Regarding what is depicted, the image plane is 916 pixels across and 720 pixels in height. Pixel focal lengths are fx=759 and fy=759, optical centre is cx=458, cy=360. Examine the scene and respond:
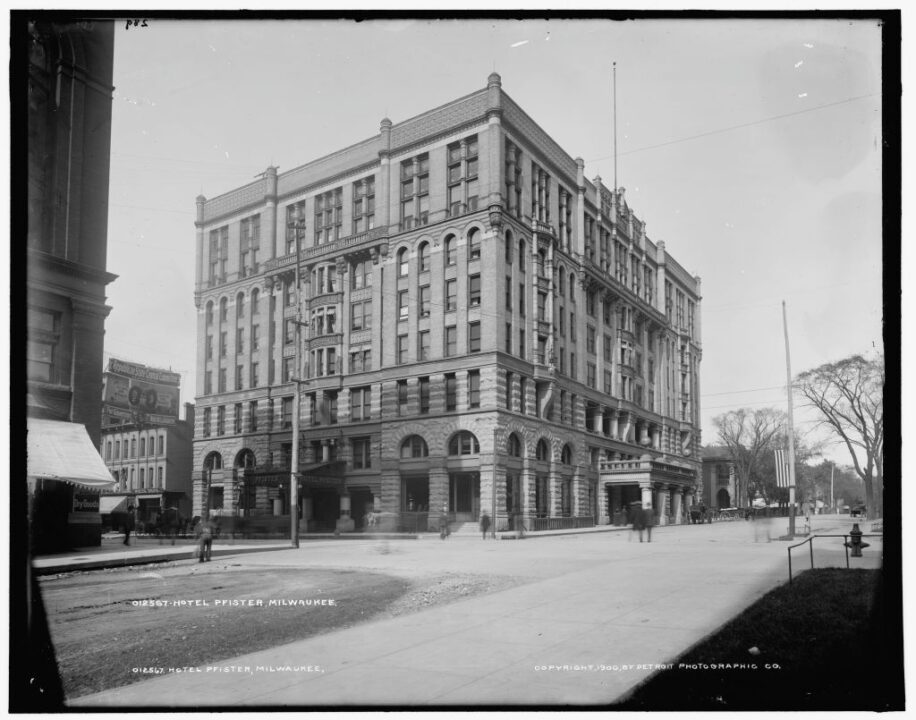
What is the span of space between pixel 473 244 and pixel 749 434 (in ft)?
17.1

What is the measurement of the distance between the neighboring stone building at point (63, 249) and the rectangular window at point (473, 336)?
15.2 feet

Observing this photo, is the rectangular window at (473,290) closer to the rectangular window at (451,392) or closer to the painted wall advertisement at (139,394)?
the rectangular window at (451,392)

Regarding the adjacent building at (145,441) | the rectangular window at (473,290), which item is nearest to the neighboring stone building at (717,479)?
the rectangular window at (473,290)

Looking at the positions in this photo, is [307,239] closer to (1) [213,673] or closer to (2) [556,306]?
(2) [556,306]

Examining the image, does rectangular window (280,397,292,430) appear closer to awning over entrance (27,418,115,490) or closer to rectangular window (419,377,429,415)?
rectangular window (419,377,429,415)

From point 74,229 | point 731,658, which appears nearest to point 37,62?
point 74,229

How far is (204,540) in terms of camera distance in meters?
9.76

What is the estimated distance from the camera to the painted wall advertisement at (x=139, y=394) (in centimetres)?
903

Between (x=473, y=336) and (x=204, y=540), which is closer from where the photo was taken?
(x=204, y=540)

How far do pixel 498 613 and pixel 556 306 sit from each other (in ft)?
15.5

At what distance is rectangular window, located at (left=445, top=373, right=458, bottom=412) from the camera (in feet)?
34.6

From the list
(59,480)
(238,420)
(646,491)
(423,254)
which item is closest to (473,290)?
(423,254)

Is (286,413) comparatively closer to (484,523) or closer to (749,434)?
(484,523)

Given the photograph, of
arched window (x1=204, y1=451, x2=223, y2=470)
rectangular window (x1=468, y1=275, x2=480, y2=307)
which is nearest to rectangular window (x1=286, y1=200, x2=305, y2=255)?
rectangular window (x1=468, y1=275, x2=480, y2=307)
